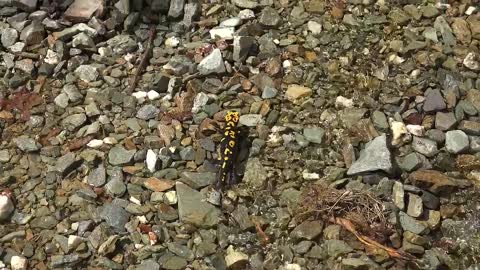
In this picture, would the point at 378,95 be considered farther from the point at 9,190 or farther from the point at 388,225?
the point at 9,190

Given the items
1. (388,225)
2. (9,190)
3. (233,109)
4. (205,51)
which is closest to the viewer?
(388,225)

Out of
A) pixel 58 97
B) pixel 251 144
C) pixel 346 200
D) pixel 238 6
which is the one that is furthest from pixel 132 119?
pixel 346 200

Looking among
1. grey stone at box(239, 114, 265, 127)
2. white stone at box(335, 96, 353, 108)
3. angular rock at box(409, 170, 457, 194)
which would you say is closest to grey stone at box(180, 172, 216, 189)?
grey stone at box(239, 114, 265, 127)

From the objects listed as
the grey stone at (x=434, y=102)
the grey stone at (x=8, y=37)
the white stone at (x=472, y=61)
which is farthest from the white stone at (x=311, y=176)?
the grey stone at (x=8, y=37)

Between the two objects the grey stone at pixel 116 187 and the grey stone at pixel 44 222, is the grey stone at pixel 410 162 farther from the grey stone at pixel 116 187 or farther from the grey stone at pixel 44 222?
the grey stone at pixel 44 222

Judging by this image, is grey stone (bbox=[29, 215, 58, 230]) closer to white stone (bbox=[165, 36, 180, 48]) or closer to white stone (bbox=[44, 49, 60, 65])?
white stone (bbox=[44, 49, 60, 65])

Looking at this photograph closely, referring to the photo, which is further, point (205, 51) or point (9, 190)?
point (205, 51)

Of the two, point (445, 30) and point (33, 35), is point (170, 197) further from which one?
point (445, 30)
